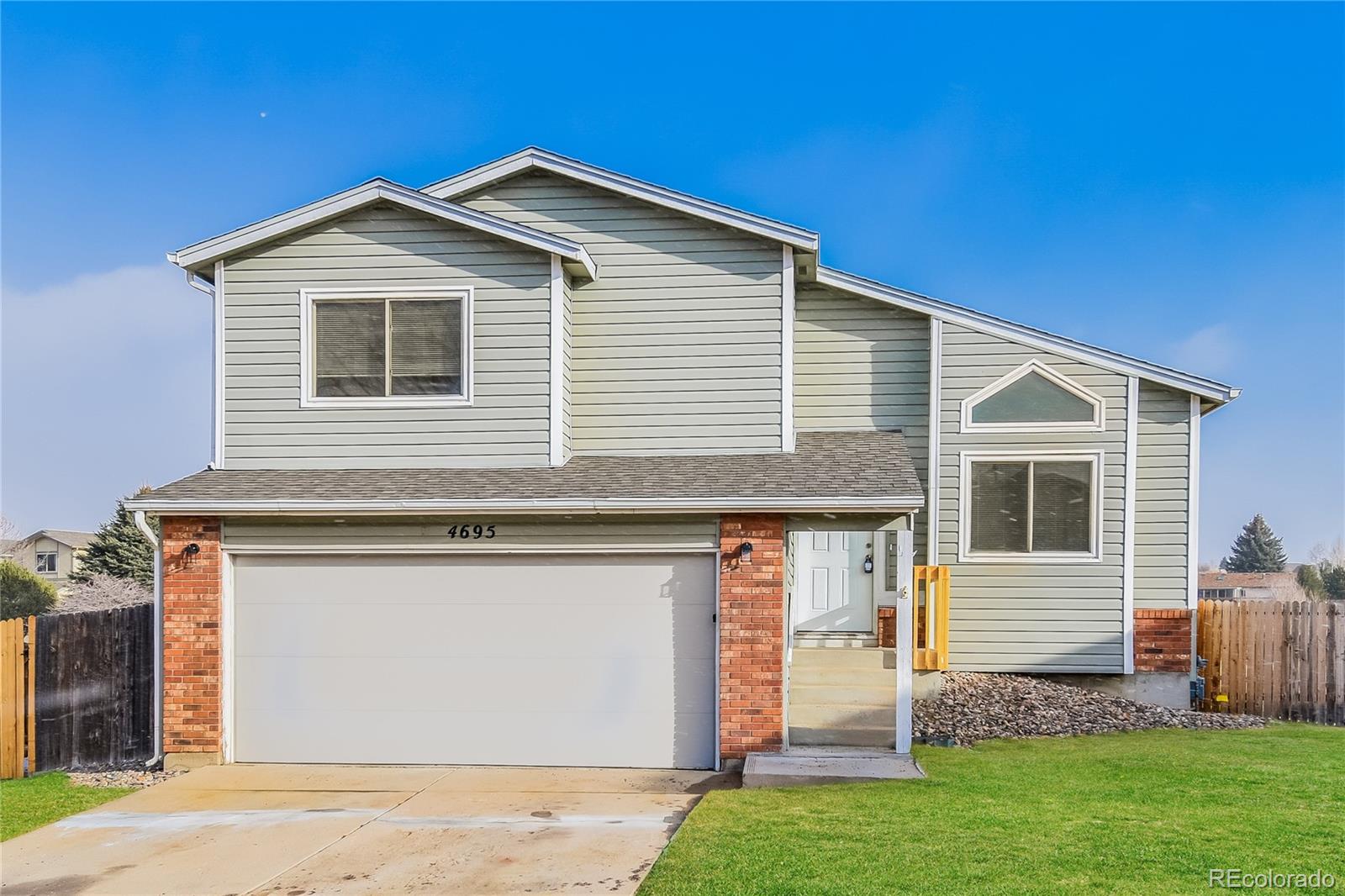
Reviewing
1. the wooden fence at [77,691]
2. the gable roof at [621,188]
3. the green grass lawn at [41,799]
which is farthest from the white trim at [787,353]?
the green grass lawn at [41,799]

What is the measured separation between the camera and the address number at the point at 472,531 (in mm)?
9359

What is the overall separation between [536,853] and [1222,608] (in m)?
9.19

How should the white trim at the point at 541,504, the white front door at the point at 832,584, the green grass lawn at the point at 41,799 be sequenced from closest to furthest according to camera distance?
the green grass lawn at the point at 41,799, the white trim at the point at 541,504, the white front door at the point at 832,584

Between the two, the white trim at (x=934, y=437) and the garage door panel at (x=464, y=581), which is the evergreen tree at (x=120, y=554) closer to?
the garage door panel at (x=464, y=581)

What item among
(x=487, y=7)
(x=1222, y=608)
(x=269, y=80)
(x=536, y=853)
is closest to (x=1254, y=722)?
(x=1222, y=608)

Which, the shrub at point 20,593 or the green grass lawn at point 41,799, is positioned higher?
the green grass lawn at point 41,799

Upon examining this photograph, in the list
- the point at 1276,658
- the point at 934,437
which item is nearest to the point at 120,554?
the point at 934,437

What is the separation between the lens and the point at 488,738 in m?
9.30

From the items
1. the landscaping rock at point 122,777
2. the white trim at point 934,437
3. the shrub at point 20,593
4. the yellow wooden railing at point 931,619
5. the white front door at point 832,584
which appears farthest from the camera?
the shrub at point 20,593

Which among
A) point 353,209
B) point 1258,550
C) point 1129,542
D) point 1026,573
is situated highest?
point 353,209

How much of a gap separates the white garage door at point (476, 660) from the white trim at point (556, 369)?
116 centimetres

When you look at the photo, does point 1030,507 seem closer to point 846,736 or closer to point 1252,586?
point 846,736

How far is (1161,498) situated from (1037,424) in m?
1.67

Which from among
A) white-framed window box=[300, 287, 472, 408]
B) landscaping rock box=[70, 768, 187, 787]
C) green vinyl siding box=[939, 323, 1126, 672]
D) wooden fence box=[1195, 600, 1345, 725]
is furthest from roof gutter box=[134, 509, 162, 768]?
wooden fence box=[1195, 600, 1345, 725]
